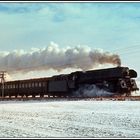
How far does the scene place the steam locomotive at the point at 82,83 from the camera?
35409mm

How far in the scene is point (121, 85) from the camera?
115ft

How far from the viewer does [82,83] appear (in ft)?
127

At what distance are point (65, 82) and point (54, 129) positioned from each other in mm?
27362

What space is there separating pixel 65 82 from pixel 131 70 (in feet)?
26.0

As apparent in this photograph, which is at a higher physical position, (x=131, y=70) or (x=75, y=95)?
(x=131, y=70)

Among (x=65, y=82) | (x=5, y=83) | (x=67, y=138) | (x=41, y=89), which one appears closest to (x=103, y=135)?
(x=67, y=138)

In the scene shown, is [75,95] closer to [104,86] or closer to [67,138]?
[104,86]

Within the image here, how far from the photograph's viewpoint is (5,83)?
55812 mm

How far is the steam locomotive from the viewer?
3541 centimetres

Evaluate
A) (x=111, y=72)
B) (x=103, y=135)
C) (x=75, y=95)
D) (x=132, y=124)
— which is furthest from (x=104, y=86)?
(x=103, y=135)

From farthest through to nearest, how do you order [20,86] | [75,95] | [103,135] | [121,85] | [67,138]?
[20,86] < [75,95] < [121,85] < [103,135] < [67,138]

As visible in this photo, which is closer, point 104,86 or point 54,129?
point 54,129

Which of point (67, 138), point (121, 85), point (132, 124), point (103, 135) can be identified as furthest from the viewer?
point (121, 85)

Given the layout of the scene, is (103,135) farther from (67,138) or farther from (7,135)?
(7,135)
